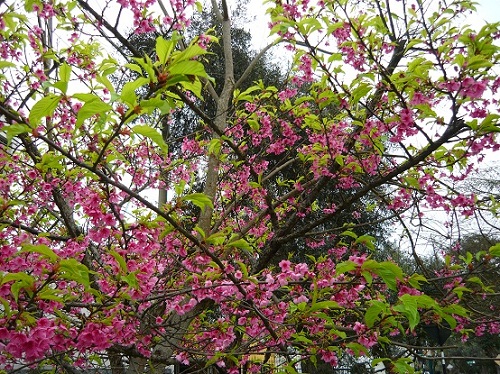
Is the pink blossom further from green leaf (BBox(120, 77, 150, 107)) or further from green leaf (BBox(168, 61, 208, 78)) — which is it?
green leaf (BBox(120, 77, 150, 107))

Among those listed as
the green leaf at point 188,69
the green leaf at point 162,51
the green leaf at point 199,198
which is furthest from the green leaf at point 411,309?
the green leaf at point 162,51

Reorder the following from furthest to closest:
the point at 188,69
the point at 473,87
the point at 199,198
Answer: the point at 473,87, the point at 199,198, the point at 188,69

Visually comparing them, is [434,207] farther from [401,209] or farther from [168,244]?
[168,244]

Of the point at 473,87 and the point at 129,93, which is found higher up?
the point at 473,87

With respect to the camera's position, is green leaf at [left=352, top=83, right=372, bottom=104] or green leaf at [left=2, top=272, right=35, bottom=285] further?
green leaf at [left=352, top=83, right=372, bottom=104]

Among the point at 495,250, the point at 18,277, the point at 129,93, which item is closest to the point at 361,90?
the point at 495,250

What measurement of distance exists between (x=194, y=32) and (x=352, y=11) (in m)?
6.80

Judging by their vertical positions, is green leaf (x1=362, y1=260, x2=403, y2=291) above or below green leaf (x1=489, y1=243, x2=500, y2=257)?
below

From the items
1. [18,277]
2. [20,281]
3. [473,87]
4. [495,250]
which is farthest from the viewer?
[495,250]

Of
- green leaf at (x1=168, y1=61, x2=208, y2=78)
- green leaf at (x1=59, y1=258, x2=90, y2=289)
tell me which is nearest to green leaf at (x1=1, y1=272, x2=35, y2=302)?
green leaf at (x1=59, y1=258, x2=90, y2=289)

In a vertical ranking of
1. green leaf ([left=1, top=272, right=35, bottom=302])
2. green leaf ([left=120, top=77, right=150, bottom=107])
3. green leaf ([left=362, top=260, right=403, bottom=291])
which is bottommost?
green leaf ([left=362, top=260, right=403, bottom=291])

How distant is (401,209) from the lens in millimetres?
3574

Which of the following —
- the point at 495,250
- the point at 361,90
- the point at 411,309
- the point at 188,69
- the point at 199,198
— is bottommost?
the point at 411,309

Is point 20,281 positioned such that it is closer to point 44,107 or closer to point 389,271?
point 44,107
